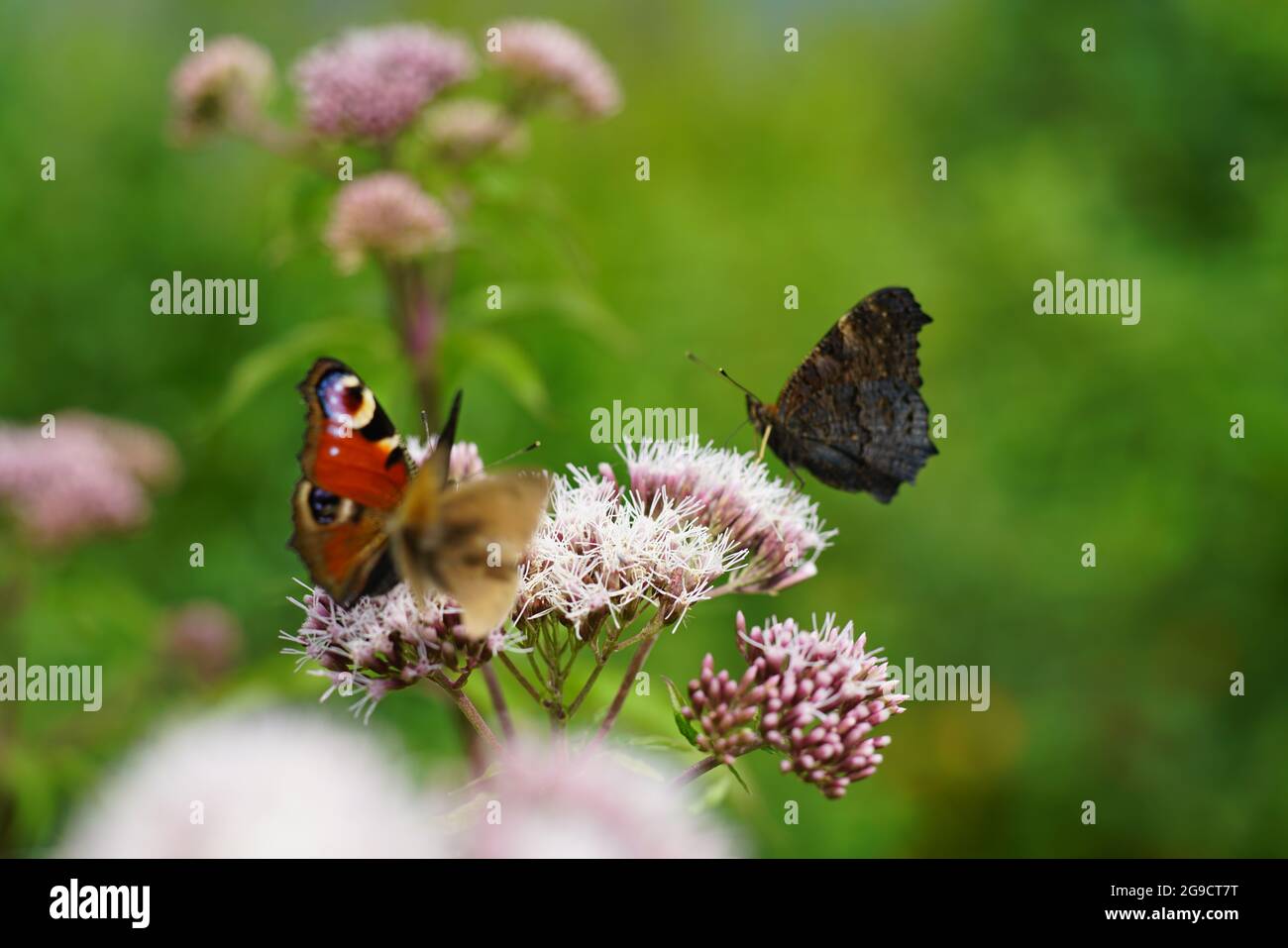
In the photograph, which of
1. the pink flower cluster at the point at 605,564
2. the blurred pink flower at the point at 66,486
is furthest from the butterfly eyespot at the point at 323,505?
the blurred pink flower at the point at 66,486

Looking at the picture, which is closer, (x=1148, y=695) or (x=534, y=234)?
(x=534, y=234)

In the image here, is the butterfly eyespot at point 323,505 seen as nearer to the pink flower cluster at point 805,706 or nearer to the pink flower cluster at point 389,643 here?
the pink flower cluster at point 389,643

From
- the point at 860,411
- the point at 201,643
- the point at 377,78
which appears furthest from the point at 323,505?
the point at 201,643

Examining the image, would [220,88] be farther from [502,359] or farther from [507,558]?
[507,558]

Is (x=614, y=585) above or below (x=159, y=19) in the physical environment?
below

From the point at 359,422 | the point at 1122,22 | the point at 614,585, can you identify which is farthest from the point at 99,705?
the point at 1122,22

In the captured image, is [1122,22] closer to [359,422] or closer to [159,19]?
[159,19]

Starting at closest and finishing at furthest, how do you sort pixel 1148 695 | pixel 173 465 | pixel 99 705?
pixel 99 705 → pixel 173 465 → pixel 1148 695
